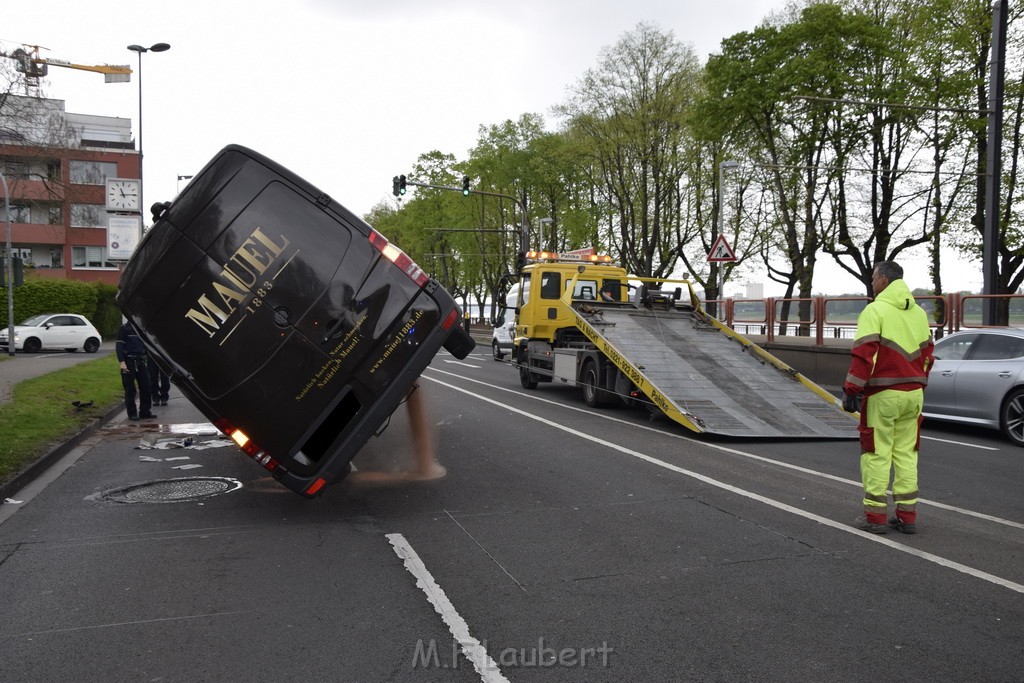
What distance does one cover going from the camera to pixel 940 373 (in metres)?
11.5

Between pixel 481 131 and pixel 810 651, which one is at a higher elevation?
pixel 481 131

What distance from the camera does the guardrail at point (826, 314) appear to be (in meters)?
15.5

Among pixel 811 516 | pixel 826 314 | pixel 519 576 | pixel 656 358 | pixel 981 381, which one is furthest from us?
pixel 826 314

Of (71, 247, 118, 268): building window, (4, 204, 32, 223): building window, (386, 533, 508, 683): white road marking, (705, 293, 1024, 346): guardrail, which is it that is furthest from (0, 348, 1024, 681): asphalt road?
(4, 204, 32, 223): building window

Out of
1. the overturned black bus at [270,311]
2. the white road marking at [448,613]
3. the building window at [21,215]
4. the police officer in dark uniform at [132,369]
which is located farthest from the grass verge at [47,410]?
the building window at [21,215]

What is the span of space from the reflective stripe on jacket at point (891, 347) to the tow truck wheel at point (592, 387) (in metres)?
7.77

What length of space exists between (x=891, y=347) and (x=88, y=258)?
194 feet

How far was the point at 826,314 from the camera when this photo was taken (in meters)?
19.2

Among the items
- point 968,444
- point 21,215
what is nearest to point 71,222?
point 21,215

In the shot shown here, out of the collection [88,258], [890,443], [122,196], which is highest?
[88,258]

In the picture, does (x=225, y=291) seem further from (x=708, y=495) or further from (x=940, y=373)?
(x=940, y=373)

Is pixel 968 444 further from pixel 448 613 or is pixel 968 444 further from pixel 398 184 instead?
pixel 398 184

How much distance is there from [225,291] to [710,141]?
109 feet

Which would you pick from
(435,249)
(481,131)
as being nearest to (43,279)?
(481,131)
